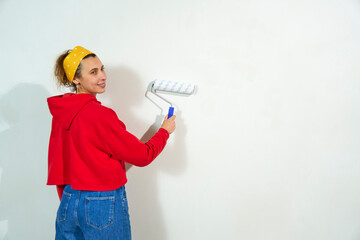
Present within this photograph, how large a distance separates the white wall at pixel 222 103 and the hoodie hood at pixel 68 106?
0.29 meters

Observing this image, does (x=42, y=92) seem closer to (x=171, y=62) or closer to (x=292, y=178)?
(x=171, y=62)

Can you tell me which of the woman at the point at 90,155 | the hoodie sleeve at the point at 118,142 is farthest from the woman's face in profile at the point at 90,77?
the hoodie sleeve at the point at 118,142

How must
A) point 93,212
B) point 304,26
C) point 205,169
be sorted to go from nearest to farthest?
1. point 93,212
2. point 304,26
3. point 205,169

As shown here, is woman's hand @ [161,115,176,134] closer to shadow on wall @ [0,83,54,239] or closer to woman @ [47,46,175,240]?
woman @ [47,46,175,240]

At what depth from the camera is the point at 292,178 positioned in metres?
1.18

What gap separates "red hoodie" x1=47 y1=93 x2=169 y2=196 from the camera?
2.94ft

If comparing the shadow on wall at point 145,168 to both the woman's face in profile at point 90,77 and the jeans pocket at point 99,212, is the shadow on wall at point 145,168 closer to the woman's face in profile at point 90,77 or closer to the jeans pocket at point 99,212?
the woman's face in profile at point 90,77

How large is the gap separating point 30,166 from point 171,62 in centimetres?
80

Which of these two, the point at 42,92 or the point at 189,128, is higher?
the point at 42,92

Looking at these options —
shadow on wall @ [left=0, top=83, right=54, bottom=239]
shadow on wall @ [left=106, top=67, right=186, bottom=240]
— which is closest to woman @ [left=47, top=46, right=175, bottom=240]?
shadow on wall @ [left=106, top=67, right=186, bottom=240]

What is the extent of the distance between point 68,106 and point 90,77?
12cm

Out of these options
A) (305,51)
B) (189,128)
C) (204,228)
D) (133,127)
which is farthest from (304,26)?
(204,228)

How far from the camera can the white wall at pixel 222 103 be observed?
1.10m

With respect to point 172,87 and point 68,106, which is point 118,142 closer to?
point 68,106
